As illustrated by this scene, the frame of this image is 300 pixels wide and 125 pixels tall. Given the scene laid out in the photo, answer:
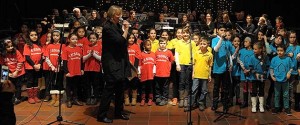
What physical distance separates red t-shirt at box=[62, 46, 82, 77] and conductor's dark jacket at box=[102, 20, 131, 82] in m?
1.11

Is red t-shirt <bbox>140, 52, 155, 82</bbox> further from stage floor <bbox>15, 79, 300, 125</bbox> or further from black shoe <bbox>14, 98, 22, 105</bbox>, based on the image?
black shoe <bbox>14, 98, 22, 105</bbox>

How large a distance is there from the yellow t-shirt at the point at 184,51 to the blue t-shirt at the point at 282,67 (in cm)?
146

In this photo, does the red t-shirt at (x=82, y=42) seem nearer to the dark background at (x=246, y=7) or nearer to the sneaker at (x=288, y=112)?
the sneaker at (x=288, y=112)

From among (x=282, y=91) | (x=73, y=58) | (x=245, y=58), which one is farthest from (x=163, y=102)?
(x=282, y=91)

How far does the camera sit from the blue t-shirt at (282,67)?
6.60 m

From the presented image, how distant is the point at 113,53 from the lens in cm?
595

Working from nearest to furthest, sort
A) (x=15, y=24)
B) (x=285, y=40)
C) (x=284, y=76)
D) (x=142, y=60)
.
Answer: (x=284, y=76) → (x=142, y=60) → (x=285, y=40) → (x=15, y=24)

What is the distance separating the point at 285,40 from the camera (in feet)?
25.4

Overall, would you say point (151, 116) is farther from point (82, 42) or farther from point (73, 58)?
point (82, 42)

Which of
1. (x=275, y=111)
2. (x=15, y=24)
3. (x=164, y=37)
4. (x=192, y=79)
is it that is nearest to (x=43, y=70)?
(x=164, y=37)

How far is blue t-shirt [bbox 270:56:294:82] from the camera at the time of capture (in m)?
6.60

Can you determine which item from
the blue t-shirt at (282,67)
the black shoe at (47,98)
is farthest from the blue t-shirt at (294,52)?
the black shoe at (47,98)

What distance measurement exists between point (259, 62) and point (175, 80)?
1600 mm

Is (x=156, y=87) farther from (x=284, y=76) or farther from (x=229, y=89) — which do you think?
(x=284, y=76)
